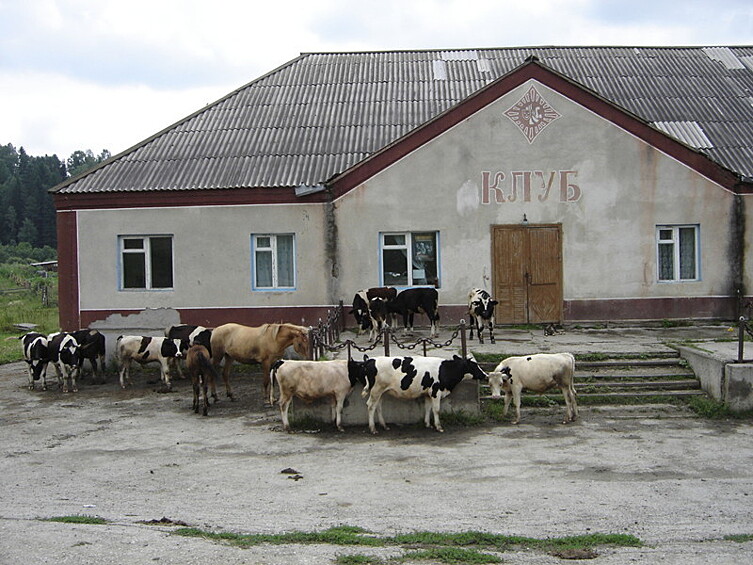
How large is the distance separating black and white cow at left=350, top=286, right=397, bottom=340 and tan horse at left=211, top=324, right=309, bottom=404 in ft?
9.83

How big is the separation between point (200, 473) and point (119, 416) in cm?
478

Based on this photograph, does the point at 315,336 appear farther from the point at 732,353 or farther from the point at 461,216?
the point at 732,353

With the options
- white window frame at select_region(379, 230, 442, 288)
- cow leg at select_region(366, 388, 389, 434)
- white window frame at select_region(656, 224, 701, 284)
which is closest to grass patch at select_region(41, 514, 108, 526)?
cow leg at select_region(366, 388, 389, 434)

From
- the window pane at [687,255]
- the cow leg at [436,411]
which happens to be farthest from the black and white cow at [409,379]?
the window pane at [687,255]

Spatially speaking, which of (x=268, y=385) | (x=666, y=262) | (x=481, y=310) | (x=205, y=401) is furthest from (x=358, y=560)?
(x=666, y=262)

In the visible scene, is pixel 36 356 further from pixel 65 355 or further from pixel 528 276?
pixel 528 276

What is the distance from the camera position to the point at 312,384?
13344 mm

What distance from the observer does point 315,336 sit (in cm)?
1542

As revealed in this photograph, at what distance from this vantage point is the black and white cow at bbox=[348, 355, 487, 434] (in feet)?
43.3

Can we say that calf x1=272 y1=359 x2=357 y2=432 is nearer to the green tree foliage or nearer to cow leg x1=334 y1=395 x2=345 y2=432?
cow leg x1=334 y1=395 x2=345 y2=432

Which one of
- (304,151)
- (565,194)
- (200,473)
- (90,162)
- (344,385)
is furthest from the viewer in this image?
(90,162)

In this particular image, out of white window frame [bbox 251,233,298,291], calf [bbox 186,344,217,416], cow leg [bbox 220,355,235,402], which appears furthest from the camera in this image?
white window frame [bbox 251,233,298,291]

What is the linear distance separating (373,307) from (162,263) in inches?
238

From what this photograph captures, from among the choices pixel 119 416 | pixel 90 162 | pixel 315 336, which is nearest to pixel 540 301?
pixel 315 336
